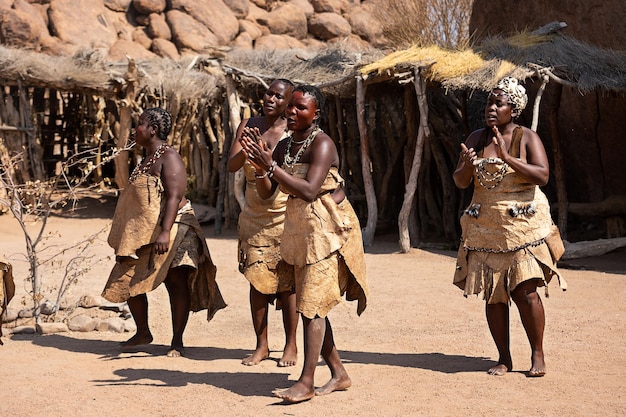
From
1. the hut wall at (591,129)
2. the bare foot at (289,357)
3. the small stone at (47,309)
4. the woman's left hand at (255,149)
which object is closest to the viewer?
the woman's left hand at (255,149)

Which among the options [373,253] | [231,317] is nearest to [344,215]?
[231,317]

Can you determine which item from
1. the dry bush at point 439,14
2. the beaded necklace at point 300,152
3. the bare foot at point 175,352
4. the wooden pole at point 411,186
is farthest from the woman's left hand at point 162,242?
the dry bush at point 439,14

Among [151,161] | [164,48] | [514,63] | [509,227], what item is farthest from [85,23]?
[509,227]

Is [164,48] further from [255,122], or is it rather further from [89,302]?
[255,122]

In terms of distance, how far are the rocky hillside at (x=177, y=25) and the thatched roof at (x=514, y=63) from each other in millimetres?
14880

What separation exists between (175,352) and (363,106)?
246 inches

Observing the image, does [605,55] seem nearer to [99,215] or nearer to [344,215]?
[344,215]

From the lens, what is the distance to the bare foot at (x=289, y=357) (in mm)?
5219

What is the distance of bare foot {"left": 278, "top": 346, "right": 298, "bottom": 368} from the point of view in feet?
17.1

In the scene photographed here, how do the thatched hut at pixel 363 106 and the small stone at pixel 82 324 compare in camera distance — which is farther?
the thatched hut at pixel 363 106

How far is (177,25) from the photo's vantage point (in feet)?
93.9

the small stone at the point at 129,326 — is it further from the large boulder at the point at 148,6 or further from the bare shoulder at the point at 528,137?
the large boulder at the point at 148,6

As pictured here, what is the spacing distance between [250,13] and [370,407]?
2787 centimetres

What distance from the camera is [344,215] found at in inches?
173
